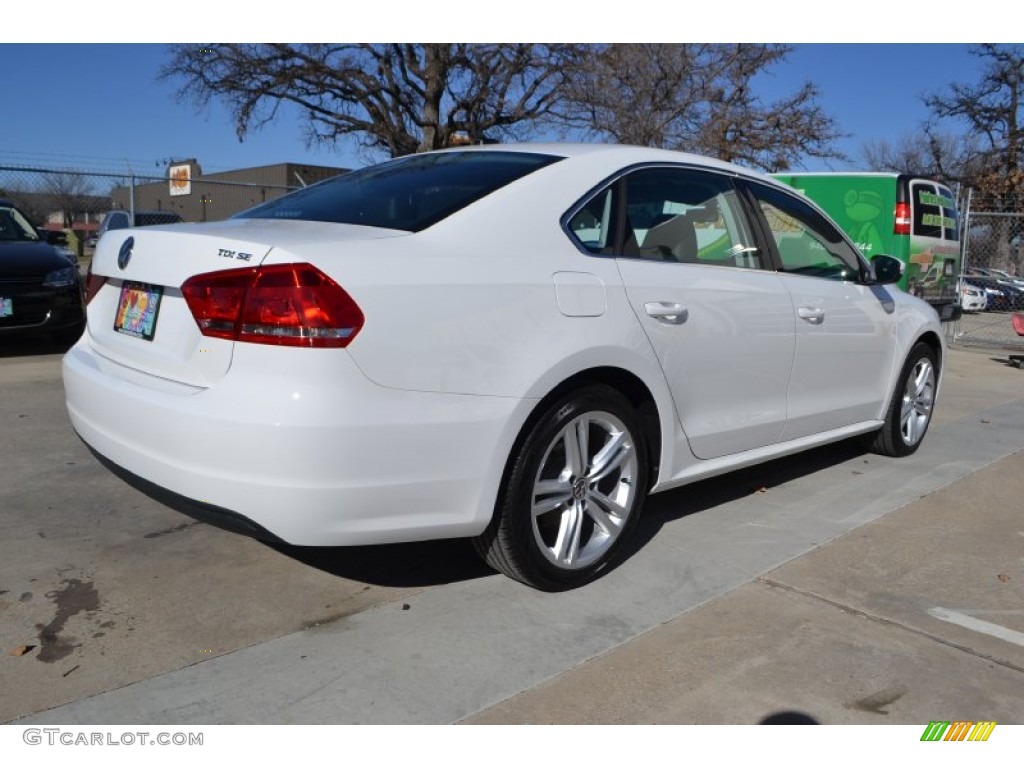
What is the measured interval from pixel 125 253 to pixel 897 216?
1076 cm

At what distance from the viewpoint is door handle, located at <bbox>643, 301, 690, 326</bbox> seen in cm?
330

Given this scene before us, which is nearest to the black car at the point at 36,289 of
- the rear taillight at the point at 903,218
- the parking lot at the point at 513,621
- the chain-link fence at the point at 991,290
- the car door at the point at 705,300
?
the parking lot at the point at 513,621

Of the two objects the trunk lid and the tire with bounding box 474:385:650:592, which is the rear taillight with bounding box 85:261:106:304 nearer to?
the trunk lid

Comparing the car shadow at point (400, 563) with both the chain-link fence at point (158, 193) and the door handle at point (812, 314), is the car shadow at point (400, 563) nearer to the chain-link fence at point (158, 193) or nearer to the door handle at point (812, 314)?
the door handle at point (812, 314)

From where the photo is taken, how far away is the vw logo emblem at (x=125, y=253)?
3.04 m

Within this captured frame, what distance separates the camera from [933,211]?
1221 centimetres

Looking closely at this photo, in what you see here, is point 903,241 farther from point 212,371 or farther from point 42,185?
point 42,185

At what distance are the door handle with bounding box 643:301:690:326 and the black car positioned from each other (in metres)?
6.38

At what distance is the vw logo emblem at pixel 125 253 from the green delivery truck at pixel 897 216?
10.3m

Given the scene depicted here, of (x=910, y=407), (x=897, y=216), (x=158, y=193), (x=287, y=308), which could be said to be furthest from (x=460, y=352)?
(x=158, y=193)

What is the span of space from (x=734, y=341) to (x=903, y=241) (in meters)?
9.02

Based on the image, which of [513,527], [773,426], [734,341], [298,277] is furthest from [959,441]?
[298,277]

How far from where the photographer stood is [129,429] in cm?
279

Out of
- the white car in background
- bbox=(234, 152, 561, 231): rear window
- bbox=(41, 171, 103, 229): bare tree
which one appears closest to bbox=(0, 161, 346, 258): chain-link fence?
bbox=(41, 171, 103, 229): bare tree
